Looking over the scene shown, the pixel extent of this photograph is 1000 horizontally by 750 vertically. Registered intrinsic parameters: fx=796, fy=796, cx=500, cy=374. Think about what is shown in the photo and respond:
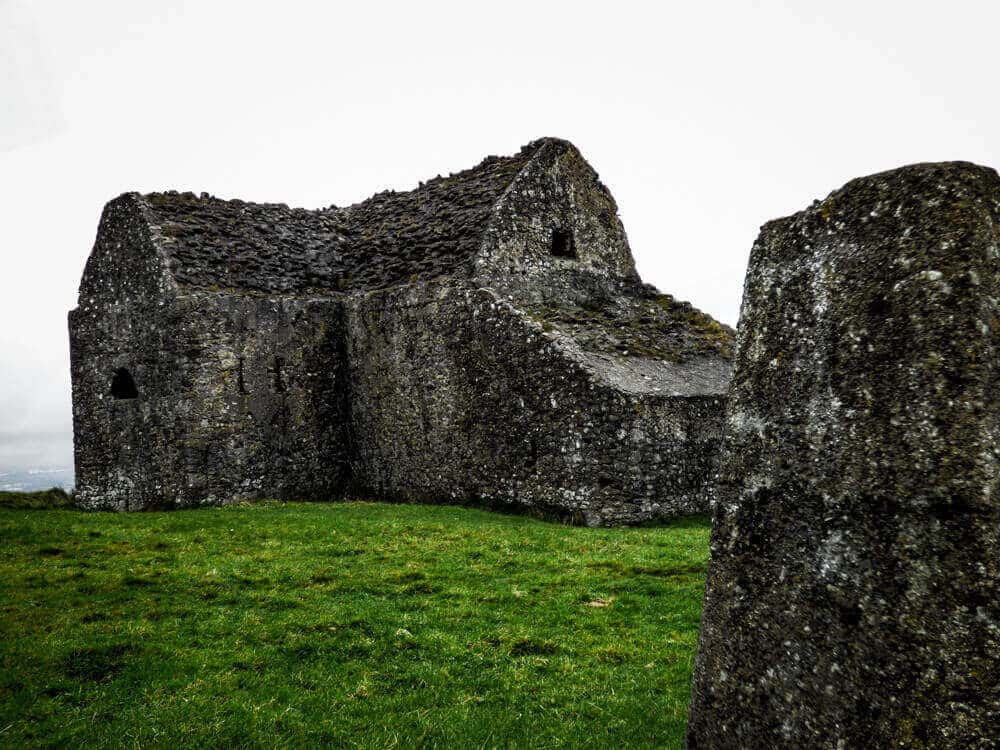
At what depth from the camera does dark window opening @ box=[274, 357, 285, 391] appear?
1995 cm

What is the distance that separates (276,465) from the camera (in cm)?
1975

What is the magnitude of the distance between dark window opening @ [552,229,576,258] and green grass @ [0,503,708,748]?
28.5 ft

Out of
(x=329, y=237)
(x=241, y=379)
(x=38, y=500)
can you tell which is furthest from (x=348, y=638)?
(x=38, y=500)

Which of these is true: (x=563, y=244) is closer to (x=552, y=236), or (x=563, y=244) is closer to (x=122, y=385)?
(x=552, y=236)

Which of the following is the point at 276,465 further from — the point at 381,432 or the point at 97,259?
the point at 97,259

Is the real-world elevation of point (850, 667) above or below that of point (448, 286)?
below

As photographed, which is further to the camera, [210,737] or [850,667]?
[210,737]

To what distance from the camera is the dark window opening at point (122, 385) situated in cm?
2022

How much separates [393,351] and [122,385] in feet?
23.6

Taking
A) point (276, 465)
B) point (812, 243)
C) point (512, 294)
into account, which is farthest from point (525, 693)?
point (276, 465)

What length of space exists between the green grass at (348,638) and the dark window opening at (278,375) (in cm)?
694

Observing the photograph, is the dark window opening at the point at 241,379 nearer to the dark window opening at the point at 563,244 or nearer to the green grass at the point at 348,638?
the green grass at the point at 348,638

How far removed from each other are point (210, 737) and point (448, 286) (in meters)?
13.2

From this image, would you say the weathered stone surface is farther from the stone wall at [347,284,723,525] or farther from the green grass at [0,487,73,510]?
the green grass at [0,487,73,510]
